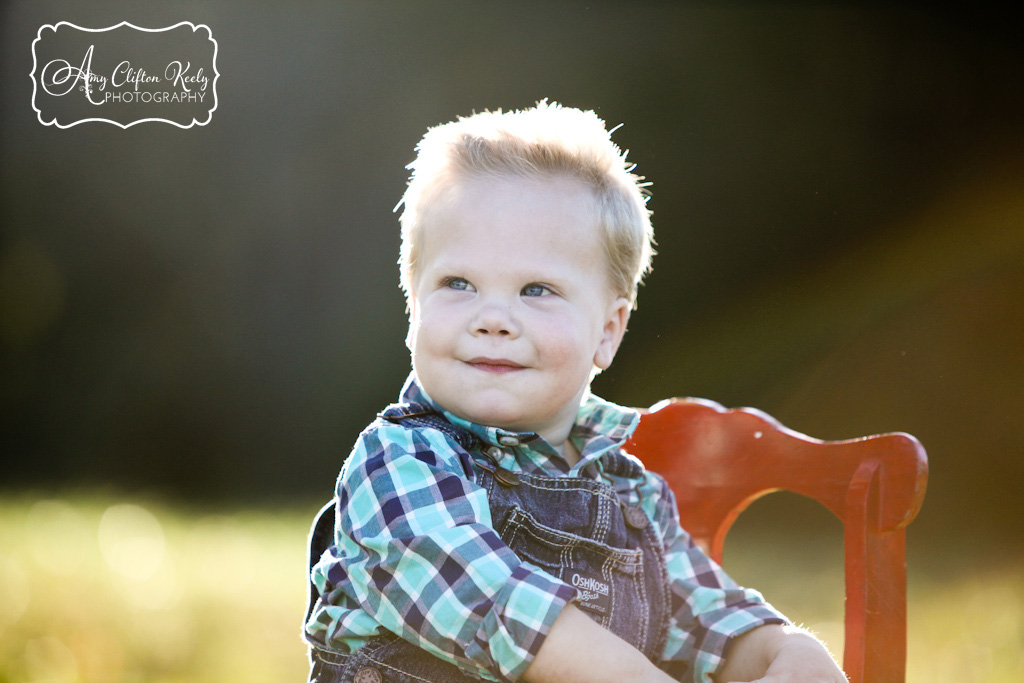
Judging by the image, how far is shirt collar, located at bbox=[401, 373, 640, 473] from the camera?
875 millimetres

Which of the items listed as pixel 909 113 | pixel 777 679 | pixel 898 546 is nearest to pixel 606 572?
pixel 777 679

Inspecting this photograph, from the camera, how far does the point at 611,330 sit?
39.1 inches

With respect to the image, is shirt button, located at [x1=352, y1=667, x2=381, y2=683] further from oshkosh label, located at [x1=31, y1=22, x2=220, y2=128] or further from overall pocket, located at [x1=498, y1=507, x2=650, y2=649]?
oshkosh label, located at [x1=31, y1=22, x2=220, y2=128]

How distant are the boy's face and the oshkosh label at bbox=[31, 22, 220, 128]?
597mm

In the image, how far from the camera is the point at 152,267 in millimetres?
2100

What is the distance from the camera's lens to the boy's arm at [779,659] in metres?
0.85

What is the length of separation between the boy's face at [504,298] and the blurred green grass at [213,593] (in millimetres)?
1083

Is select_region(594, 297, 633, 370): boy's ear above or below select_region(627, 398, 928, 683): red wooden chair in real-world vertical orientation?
above

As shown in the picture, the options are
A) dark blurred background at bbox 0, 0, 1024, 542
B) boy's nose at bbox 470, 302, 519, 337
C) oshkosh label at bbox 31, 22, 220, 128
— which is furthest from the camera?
dark blurred background at bbox 0, 0, 1024, 542

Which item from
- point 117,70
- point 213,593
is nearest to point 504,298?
point 117,70

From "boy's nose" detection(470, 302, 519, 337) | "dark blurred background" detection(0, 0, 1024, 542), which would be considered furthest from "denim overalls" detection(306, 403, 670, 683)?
"dark blurred background" detection(0, 0, 1024, 542)

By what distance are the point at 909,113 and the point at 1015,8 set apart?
22 centimetres

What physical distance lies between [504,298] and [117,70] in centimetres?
75

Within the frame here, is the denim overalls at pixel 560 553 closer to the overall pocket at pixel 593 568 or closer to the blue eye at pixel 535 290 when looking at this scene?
the overall pocket at pixel 593 568
